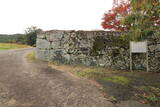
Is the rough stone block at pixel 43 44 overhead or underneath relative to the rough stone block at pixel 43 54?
overhead

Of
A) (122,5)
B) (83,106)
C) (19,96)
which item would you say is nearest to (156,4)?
(83,106)

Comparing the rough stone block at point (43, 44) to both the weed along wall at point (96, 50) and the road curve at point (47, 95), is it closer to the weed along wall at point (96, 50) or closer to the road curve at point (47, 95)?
the weed along wall at point (96, 50)

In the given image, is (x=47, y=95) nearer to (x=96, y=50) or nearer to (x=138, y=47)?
(x=96, y=50)

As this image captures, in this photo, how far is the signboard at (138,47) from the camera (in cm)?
526

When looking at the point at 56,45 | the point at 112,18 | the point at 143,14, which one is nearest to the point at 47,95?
the point at 143,14

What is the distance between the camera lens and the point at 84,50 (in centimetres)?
609

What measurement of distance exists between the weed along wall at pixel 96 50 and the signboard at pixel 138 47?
503 millimetres

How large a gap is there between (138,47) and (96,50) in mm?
1975

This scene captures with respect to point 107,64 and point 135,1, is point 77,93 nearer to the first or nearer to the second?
point 135,1

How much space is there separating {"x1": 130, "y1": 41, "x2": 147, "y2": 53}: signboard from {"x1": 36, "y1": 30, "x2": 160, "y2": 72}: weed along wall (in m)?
0.50

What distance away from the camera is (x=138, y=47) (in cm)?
531

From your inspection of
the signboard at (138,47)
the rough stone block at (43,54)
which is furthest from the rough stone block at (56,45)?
the signboard at (138,47)

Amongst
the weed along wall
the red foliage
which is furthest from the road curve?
the red foliage

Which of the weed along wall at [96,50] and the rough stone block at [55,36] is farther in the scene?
the rough stone block at [55,36]
